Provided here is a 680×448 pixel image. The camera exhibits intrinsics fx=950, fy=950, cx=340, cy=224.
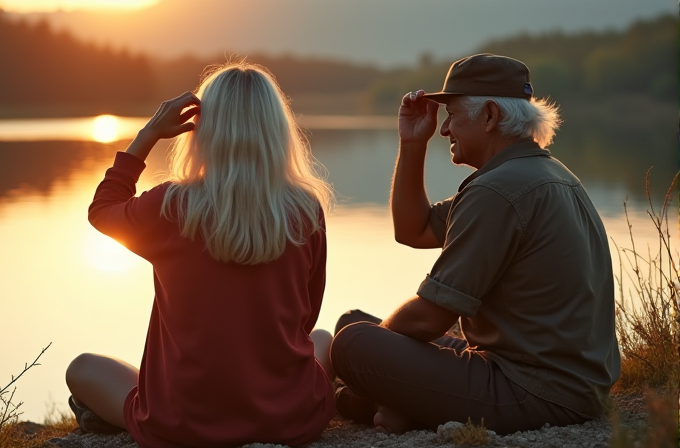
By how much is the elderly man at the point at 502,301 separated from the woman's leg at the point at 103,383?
0.78 m

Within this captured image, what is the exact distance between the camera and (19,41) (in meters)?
56.7

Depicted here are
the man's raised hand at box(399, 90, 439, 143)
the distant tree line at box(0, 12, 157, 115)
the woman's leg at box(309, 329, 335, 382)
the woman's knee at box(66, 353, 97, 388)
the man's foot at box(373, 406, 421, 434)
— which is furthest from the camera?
the distant tree line at box(0, 12, 157, 115)

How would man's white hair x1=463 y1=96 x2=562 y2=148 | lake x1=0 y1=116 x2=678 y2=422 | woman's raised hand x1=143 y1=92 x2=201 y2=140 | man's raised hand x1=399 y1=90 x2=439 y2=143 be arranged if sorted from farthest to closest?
lake x1=0 y1=116 x2=678 y2=422 < man's raised hand x1=399 y1=90 x2=439 y2=143 < man's white hair x1=463 y1=96 x2=562 y2=148 < woman's raised hand x1=143 y1=92 x2=201 y2=140

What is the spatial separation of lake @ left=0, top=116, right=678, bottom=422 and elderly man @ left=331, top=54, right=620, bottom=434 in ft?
8.79

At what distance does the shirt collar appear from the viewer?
3.20 metres

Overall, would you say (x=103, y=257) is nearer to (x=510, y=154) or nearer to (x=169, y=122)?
(x=169, y=122)

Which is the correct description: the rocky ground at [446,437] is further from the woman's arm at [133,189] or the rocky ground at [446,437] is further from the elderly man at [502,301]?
the woman's arm at [133,189]

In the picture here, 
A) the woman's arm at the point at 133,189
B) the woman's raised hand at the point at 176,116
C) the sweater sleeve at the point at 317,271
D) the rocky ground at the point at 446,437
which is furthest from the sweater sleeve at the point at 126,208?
the rocky ground at the point at 446,437

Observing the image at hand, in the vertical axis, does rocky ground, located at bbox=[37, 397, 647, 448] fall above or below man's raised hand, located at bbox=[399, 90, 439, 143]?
below

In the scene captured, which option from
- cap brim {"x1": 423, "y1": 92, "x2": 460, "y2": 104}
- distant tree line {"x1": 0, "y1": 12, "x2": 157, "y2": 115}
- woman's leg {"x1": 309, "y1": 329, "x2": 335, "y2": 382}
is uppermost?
distant tree line {"x1": 0, "y1": 12, "x2": 157, "y2": 115}

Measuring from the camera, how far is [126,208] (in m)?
3.08

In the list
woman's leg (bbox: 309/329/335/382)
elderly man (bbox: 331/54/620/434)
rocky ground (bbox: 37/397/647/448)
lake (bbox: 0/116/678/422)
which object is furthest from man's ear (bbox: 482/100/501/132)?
lake (bbox: 0/116/678/422)

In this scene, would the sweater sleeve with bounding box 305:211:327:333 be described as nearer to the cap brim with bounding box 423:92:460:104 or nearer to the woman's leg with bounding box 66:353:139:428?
the cap brim with bounding box 423:92:460:104

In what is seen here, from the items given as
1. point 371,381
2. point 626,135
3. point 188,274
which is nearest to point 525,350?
point 371,381
